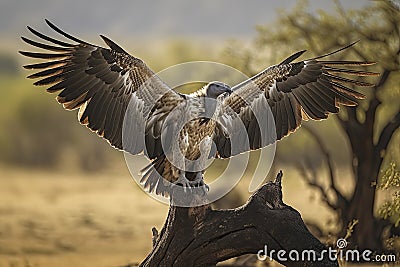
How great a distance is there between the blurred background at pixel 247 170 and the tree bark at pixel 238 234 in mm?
1731

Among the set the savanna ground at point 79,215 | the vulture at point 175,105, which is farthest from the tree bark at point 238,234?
the savanna ground at point 79,215

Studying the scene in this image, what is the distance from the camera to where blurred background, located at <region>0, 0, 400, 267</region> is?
34.0ft

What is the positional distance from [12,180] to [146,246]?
9293 millimetres

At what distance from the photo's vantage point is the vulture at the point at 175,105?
5988mm

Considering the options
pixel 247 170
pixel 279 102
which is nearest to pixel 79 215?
pixel 247 170

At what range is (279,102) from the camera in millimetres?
6664

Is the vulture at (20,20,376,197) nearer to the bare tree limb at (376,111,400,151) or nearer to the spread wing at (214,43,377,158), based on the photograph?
the spread wing at (214,43,377,158)

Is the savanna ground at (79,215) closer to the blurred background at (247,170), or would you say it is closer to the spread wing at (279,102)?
the blurred background at (247,170)

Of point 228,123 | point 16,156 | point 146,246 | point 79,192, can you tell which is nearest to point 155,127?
point 228,123

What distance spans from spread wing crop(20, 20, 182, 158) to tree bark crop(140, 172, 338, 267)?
2.18 feet

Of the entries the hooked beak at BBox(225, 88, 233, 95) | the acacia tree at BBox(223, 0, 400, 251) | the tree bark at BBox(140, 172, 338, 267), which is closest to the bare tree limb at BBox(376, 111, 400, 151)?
the acacia tree at BBox(223, 0, 400, 251)

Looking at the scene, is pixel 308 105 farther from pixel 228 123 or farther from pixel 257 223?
pixel 257 223

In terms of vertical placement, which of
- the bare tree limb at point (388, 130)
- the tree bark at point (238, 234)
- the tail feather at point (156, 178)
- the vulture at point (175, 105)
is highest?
the bare tree limb at point (388, 130)

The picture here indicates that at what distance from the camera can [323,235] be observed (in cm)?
1089
